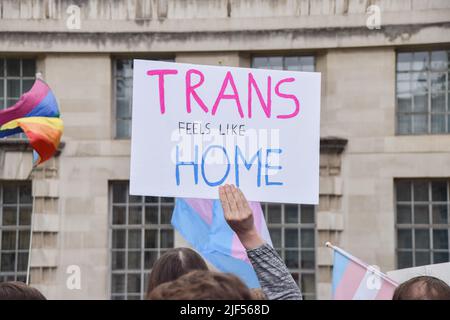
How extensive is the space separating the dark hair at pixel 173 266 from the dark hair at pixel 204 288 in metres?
1.46

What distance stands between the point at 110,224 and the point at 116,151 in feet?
4.30

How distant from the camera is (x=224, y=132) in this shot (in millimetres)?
6910

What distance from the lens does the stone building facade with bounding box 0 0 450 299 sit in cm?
1662

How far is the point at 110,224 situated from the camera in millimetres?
17234

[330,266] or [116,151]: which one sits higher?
[116,151]

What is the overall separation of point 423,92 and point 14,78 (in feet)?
24.0

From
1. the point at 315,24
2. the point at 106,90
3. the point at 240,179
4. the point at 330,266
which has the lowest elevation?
the point at 330,266

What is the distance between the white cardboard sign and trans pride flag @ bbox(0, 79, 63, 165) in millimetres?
6053

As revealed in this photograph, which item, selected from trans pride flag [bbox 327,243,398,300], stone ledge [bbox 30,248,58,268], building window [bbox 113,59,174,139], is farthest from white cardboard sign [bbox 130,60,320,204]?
building window [bbox 113,59,174,139]

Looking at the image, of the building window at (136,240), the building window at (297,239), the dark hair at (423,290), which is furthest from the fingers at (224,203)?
the building window at (136,240)

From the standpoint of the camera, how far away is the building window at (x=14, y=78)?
1739 cm

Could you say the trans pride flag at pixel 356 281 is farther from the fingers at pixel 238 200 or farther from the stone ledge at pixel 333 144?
the stone ledge at pixel 333 144
